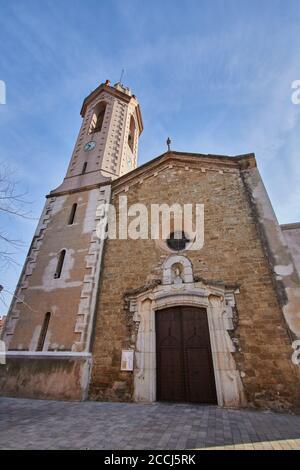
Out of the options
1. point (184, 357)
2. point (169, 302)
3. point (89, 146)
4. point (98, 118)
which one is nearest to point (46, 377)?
point (184, 357)

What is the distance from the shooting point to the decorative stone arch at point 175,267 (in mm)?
7330

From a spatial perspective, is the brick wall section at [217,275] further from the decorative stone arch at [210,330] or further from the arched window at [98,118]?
the arched window at [98,118]

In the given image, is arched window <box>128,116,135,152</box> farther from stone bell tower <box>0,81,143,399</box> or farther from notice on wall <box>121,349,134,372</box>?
notice on wall <box>121,349,134,372</box>

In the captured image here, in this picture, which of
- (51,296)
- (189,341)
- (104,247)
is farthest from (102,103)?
(189,341)

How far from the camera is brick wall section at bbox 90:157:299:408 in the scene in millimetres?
5605

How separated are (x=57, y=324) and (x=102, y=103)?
14.0 metres

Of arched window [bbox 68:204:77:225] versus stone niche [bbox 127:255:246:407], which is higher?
arched window [bbox 68:204:77:225]

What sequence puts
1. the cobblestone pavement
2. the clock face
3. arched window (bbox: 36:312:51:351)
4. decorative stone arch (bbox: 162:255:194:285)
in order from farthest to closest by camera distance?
the clock face, arched window (bbox: 36:312:51:351), decorative stone arch (bbox: 162:255:194:285), the cobblestone pavement

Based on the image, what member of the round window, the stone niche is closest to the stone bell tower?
the stone niche

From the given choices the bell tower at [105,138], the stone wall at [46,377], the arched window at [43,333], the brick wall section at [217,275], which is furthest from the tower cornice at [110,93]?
the stone wall at [46,377]

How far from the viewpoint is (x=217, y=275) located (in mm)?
7070

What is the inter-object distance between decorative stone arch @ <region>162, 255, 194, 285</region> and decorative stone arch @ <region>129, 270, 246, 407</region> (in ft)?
0.16

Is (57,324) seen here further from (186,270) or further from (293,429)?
(293,429)

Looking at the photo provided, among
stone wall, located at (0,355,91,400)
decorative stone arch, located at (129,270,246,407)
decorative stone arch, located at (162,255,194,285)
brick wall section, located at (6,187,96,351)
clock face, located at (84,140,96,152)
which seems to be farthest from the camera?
clock face, located at (84,140,96,152)
